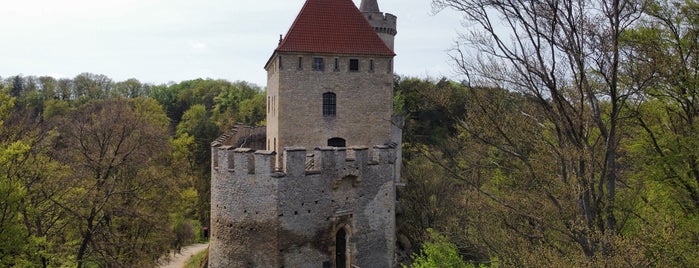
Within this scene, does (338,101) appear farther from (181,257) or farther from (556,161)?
(181,257)

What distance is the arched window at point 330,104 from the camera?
2019cm

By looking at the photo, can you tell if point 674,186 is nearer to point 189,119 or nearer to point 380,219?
point 380,219

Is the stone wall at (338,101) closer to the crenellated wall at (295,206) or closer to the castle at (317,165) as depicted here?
the castle at (317,165)

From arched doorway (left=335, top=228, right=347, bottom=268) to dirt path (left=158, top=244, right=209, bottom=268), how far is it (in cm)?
1292

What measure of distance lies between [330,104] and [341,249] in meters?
5.69

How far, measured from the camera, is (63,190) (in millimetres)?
19328

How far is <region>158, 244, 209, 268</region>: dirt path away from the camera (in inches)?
1133

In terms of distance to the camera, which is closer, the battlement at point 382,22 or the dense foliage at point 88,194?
the dense foliage at point 88,194

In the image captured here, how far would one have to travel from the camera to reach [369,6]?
32.0 meters

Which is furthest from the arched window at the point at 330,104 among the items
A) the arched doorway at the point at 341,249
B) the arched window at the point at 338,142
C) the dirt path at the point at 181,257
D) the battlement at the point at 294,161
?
the dirt path at the point at 181,257

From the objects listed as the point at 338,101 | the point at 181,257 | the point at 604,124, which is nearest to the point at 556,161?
the point at 604,124

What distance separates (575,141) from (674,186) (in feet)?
11.4

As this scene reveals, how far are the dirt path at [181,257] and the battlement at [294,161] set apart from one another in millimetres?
12918

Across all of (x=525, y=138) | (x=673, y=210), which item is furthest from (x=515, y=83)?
(x=673, y=210)
